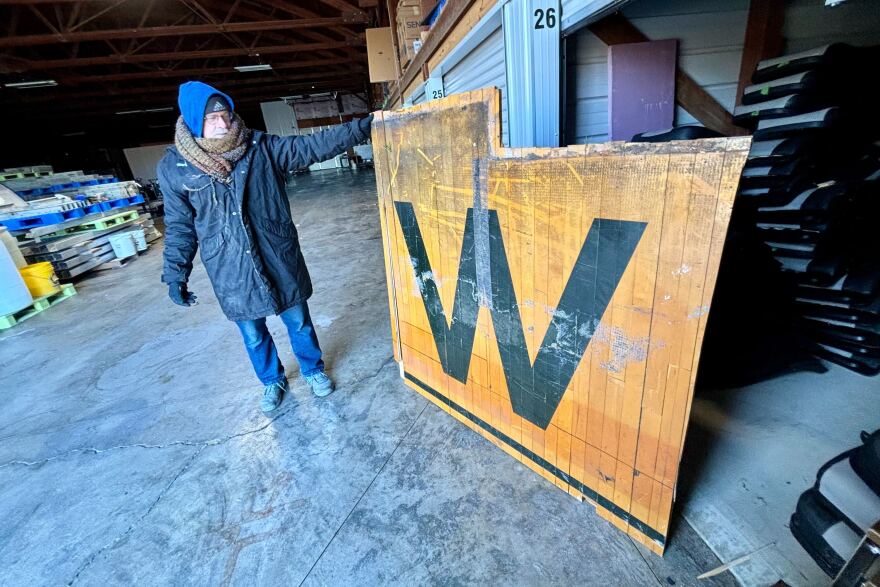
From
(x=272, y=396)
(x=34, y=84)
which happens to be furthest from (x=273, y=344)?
(x=34, y=84)

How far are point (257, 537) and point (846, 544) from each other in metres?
2.04

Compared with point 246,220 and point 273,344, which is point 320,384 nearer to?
point 273,344

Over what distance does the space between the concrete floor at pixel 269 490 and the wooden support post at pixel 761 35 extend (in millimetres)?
2680

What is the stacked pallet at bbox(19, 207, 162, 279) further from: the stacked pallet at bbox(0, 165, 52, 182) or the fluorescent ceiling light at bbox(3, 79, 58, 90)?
the fluorescent ceiling light at bbox(3, 79, 58, 90)

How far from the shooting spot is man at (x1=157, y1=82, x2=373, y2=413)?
6.16ft

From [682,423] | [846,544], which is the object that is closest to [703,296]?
[682,423]

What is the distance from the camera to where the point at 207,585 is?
1.46 m

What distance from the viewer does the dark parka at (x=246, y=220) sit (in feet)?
6.33

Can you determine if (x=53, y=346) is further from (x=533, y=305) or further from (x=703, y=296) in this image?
(x=703, y=296)

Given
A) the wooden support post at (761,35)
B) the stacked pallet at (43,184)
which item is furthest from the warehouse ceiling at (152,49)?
the wooden support post at (761,35)

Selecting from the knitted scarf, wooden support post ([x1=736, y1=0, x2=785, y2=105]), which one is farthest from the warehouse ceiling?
the knitted scarf

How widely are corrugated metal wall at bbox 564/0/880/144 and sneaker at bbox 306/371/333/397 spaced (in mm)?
2288

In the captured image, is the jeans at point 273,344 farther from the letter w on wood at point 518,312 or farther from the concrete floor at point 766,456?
the concrete floor at point 766,456

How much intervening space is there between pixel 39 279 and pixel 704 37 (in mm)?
6808
